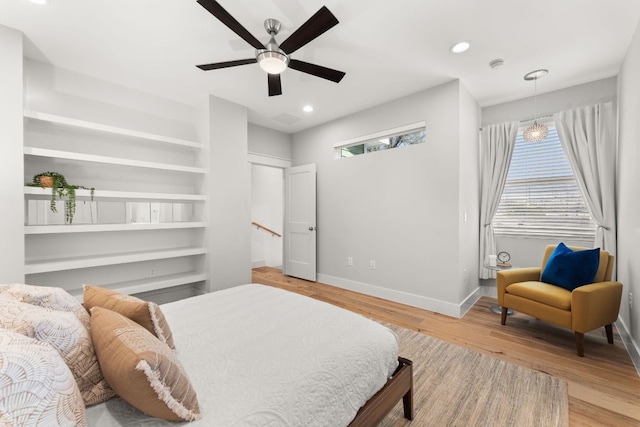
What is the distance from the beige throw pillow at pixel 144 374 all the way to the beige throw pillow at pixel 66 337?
0.16 ft

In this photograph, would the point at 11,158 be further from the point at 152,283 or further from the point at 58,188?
the point at 152,283

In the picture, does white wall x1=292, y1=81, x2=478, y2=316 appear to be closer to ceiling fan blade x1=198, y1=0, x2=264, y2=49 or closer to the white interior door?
the white interior door

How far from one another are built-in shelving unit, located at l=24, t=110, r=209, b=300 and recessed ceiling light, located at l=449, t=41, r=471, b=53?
3.12 m

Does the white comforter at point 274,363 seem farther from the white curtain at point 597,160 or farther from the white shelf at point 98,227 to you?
the white curtain at point 597,160

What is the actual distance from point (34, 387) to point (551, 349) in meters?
3.35

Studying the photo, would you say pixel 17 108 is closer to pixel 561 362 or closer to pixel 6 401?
pixel 6 401

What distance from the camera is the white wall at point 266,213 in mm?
6227

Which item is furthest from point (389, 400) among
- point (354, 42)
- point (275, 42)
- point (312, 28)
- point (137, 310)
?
point (354, 42)

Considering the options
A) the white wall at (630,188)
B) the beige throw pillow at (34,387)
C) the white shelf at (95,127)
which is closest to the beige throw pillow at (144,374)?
the beige throw pillow at (34,387)

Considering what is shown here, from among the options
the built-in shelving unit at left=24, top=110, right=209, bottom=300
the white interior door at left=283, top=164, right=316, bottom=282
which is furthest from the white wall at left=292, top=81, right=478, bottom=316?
the built-in shelving unit at left=24, top=110, right=209, bottom=300

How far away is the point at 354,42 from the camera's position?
2.43 metres

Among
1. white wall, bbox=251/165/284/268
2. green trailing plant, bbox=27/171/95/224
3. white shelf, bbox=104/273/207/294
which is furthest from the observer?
white wall, bbox=251/165/284/268

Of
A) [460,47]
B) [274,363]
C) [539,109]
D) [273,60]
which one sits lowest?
[274,363]

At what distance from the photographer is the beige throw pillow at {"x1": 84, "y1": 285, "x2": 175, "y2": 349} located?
1188mm
